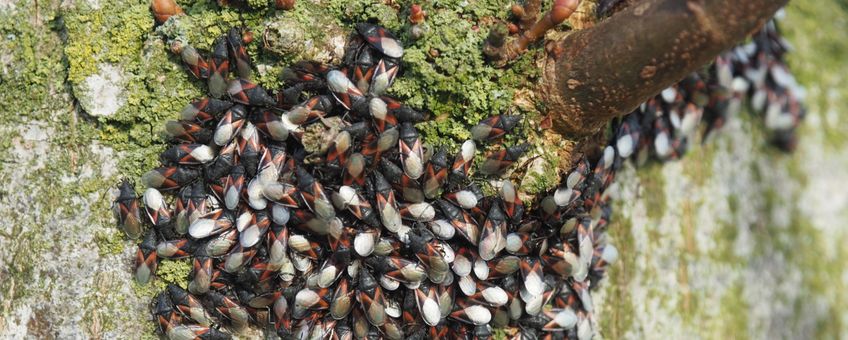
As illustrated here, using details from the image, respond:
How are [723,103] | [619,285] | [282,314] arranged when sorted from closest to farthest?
[282,314] < [619,285] < [723,103]

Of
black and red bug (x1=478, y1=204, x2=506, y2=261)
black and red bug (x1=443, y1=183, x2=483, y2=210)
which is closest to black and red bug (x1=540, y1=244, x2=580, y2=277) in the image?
black and red bug (x1=478, y1=204, x2=506, y2=261)

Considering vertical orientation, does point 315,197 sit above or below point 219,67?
below

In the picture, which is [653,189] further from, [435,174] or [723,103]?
[435,174]

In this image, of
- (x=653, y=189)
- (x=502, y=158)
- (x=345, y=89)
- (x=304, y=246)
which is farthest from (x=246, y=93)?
(x=653, y=189)

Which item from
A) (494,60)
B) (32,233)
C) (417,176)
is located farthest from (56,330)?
(494,60)

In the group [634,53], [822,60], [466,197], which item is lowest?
[822,60]

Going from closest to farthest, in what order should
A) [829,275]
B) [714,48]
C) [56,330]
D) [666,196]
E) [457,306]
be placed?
[714,48] → [56,330] → [457,306] → [666,196] → [829,275]

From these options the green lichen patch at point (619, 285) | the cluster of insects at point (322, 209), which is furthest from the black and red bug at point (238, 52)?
the green lichen patch at point (619, 285)

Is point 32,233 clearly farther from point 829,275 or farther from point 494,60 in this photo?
point 829,275
